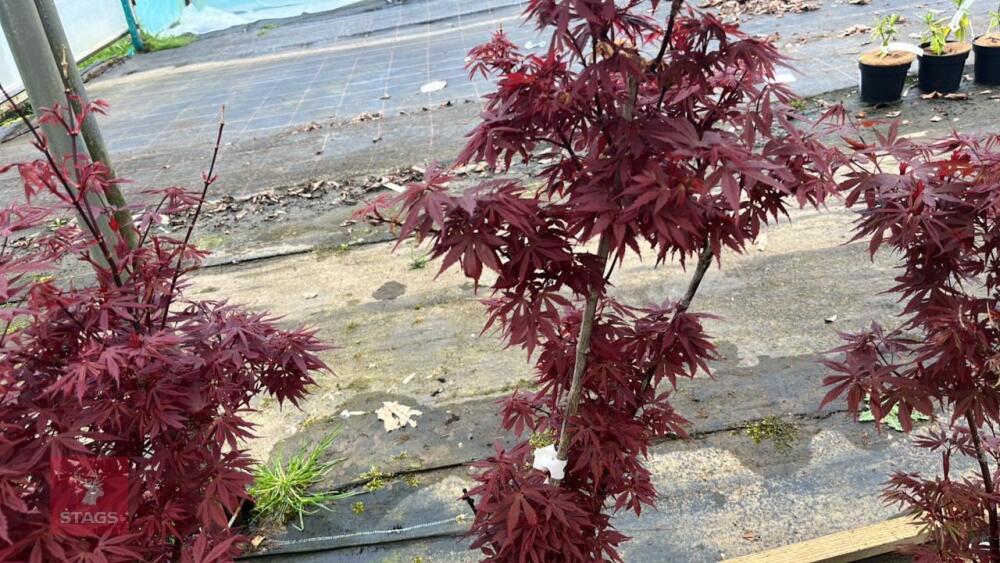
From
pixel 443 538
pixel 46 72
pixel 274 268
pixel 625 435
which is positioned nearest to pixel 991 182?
pixel 625 435

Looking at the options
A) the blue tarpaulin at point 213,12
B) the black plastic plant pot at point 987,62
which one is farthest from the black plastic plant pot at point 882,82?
the blue tarpaulin at point 213,12

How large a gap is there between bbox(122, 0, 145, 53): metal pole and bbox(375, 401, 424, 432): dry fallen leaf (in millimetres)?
12497

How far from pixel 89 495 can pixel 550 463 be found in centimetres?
103

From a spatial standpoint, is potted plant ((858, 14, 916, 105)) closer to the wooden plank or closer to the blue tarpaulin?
the wooden plank

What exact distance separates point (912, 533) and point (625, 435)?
106 centimetres

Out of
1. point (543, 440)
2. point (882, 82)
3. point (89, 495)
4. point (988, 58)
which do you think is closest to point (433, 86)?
point (882, 82)

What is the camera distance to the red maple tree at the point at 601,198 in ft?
3.99

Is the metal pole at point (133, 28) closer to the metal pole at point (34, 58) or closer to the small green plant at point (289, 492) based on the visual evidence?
the metal pole at point (34, 58)

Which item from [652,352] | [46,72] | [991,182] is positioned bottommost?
[652,352]

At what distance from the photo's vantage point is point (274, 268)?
447cm

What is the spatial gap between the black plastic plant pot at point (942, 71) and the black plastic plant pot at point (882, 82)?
0.65 ft

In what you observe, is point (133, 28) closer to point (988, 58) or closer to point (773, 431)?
point (988, 58)

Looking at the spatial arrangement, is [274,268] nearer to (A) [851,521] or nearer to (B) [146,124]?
(A) [851,521]

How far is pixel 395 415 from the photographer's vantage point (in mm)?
3045
